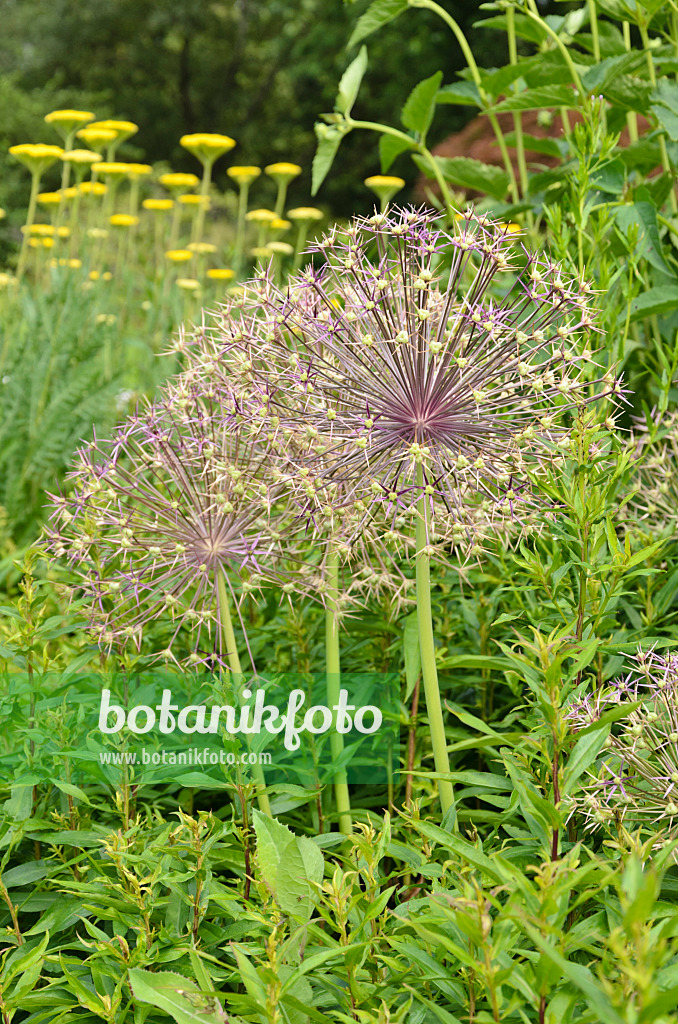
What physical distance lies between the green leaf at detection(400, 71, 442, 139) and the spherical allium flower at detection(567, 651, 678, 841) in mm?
1770

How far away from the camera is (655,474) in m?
2.51

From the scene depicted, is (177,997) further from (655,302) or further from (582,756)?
(655,302)

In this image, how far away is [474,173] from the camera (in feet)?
9.35

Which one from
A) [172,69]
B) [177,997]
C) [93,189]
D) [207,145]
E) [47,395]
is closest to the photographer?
[177,997]

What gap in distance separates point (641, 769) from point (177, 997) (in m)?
0.78

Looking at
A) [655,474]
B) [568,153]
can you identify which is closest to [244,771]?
[655,474]

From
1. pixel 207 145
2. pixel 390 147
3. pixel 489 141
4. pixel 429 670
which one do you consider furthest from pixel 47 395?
pixel 489 141

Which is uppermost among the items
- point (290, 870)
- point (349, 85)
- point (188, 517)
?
point (349, 85)

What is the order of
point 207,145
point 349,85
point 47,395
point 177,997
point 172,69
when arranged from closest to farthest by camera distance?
1. point 177,997
2. point 349,85
3. point 47,395
4. point 207,145
5. point 172,69

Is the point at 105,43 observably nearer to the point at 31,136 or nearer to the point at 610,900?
the point at 31,136

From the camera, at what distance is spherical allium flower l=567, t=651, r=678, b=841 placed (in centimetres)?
141

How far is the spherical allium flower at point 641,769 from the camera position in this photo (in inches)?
55.5

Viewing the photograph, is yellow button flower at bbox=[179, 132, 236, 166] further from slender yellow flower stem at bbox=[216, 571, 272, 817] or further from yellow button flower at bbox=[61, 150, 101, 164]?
slender yellow flower stem at bbox=[216, 571, 272, 817]

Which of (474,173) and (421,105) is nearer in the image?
(421,105)
